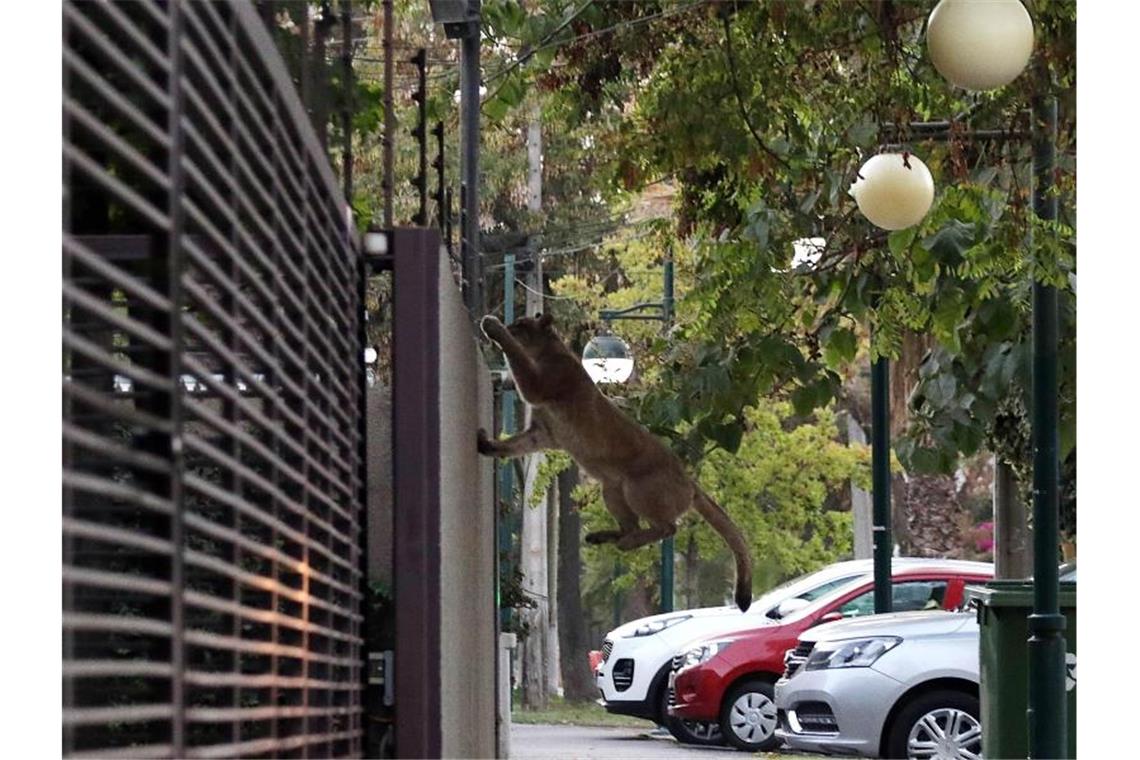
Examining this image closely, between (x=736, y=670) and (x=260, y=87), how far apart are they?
14.2m

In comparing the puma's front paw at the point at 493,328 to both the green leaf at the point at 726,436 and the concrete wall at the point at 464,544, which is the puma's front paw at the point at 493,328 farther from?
the green leaf at the point at 726,436

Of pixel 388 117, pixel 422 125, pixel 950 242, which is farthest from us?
pixel 950 242

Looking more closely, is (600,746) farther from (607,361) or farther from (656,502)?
(656,502)

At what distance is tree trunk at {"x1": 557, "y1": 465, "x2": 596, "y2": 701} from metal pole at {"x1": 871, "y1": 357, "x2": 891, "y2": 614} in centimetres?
1858

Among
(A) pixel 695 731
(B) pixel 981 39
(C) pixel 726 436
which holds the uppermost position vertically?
(B) pixel 981 39

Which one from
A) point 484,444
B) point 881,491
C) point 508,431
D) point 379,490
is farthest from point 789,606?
point 379,490

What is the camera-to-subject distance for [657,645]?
19891 mm

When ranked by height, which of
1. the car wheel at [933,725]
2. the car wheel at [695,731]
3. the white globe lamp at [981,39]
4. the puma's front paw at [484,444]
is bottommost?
→ the car wheel at [695,731]

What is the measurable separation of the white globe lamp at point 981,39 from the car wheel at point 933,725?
816 cm

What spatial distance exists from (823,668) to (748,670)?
2911 mm

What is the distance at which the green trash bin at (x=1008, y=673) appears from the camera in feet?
38.1

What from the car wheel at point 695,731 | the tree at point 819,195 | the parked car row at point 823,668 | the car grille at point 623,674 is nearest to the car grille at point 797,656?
the parked car row at point 823,668
